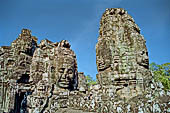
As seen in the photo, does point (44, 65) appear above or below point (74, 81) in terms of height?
above

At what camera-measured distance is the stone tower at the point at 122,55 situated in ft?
20.1

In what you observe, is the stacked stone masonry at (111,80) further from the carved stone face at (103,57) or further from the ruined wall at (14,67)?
the ruined wall at (14,67)

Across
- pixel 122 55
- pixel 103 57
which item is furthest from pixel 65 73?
pixel 122 55

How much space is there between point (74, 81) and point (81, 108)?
3.30 m

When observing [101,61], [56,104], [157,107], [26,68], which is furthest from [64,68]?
[26,68]

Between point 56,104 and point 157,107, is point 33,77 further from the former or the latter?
point 157,107

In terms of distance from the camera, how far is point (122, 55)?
21.4 ft

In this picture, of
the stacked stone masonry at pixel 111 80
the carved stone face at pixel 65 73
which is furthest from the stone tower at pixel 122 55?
the carved stone face at pixel 65 73

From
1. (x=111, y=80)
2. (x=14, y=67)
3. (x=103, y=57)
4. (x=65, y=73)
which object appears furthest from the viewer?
(x=14, y=67)

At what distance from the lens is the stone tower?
6121mm

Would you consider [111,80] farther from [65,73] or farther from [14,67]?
[14,67]

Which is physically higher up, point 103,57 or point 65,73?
point 103,57

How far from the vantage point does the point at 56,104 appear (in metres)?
7.81

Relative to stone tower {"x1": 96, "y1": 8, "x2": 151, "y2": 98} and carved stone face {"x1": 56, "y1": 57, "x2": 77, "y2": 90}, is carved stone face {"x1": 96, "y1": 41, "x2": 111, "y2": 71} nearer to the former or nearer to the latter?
stone tower {"x1": 96, "y1": 8, "x2": 151, "y2": 98}
